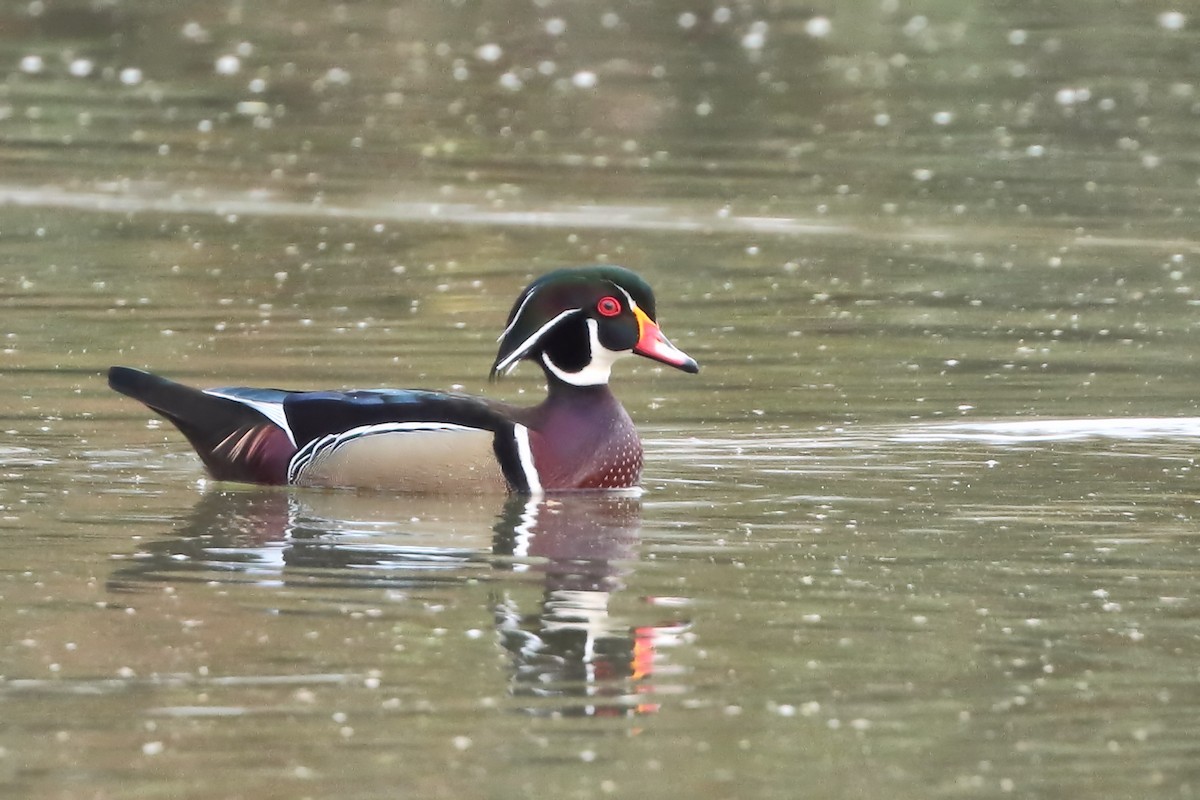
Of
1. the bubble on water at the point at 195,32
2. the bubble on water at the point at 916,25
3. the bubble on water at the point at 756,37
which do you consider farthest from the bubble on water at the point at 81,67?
the bubble on water at the point at 916,25

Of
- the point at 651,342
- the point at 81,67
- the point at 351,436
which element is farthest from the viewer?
the point at 81,67

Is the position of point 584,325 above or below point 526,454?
above

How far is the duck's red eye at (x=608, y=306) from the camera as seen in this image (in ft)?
32.8

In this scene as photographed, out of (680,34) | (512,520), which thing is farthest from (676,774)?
(680,34)

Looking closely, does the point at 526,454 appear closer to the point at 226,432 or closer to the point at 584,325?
the point at 584,325

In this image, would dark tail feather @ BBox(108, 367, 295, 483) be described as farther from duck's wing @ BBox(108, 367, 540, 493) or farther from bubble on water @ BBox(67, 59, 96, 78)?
bubble on water @ BBox(67, 59, 96, 78)

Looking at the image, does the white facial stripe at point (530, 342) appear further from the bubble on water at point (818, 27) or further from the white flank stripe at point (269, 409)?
the bubble on water at point (818, 27)

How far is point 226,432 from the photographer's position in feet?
32.6

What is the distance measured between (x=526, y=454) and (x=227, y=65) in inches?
650

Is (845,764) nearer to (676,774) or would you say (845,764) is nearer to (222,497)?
(676,774)

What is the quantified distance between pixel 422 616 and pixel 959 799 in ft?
7.22

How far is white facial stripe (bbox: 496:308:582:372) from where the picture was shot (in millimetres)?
9992

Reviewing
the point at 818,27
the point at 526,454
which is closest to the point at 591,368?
the point at 526,454

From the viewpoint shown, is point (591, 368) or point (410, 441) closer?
point (410, 441)
